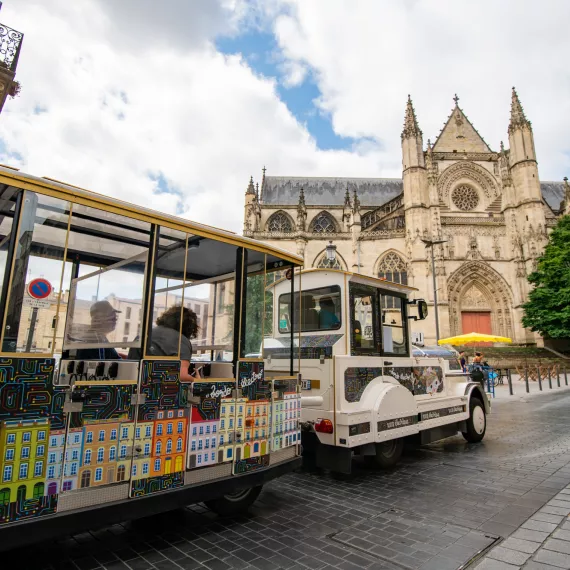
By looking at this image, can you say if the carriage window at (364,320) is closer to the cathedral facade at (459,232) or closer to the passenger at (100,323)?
the passenger at (100,323)

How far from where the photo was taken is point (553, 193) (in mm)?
43031

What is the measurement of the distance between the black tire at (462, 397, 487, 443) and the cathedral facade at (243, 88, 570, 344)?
873 inches

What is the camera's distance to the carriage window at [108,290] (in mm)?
3217

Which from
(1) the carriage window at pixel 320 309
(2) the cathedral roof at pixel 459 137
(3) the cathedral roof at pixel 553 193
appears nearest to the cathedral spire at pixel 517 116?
(2) the cathedral roof at pixel 459 137

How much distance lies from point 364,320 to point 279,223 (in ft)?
115

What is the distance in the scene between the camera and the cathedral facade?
31.3 metres

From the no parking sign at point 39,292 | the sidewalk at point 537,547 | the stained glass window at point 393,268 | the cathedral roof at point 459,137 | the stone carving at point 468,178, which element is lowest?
the sidewalk at point 537,547

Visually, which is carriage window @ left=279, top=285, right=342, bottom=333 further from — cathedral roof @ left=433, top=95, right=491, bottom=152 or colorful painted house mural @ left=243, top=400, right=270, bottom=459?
cathedral roof @ left=433, top=95, right=491, bottom=152

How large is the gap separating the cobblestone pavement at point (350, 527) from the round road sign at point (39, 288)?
2.00m

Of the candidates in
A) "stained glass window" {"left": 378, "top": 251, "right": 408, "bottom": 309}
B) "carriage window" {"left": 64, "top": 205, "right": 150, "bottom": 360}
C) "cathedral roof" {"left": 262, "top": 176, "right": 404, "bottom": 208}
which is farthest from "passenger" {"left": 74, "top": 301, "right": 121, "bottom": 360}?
"cathedral roof" {"left": 262, "top": 176, "right": 404, "bottom": 208}

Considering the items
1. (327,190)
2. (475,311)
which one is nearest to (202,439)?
(475,311)

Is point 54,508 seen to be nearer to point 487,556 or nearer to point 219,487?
point 219,487

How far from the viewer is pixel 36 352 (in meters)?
2.47

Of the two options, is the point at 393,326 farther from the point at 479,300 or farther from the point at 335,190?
the point at 335,190
